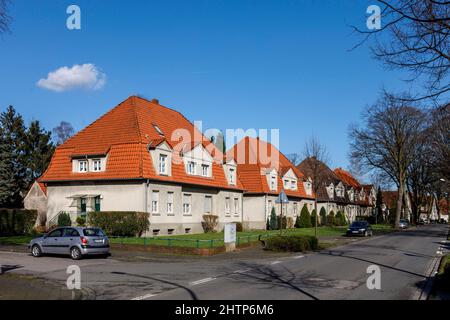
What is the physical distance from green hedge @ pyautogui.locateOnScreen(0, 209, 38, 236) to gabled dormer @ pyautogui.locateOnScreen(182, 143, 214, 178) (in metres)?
12.0

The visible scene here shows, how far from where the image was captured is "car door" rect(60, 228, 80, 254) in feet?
71.5

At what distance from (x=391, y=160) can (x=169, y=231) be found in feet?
113

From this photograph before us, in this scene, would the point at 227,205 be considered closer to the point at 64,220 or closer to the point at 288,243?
the point at 64,220

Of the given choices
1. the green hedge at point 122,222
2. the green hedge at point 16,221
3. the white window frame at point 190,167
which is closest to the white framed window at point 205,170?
the white window frame at point 190,167

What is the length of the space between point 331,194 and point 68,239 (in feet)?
185

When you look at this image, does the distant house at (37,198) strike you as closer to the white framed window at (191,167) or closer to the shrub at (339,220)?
the white framed window at (191,167)

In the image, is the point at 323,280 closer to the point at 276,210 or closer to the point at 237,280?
the point at 237,280

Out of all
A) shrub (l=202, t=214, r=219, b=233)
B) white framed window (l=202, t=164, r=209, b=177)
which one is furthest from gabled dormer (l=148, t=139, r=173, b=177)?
shrub (l=202, t=214, r=219, b=233)

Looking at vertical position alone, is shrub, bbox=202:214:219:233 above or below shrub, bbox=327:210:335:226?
above

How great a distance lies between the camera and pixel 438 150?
45688 mm

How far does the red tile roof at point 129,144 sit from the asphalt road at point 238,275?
1054cm

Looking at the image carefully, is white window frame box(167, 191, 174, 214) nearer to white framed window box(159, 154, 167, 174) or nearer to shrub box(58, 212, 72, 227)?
white framed window box(159, 154, 167, 174)

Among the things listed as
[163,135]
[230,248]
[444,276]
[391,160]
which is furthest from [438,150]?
[444,276]

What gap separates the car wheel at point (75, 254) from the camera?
21.6m
